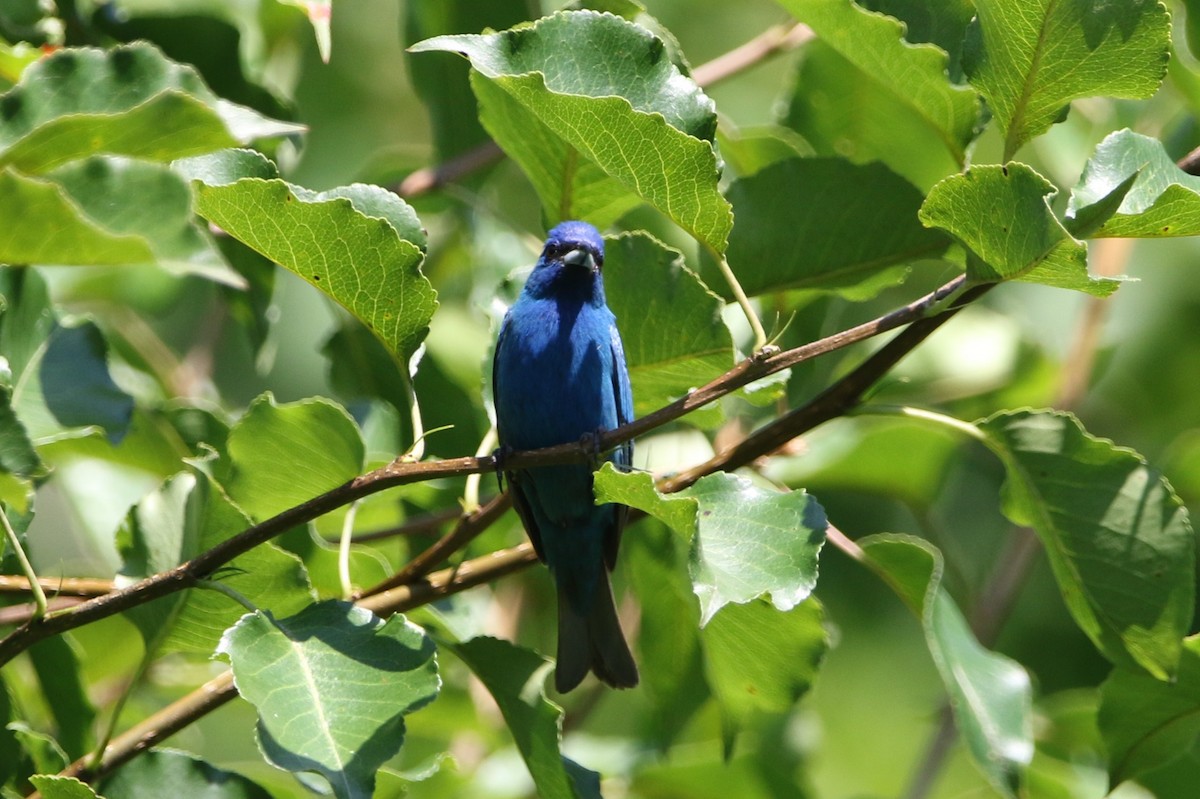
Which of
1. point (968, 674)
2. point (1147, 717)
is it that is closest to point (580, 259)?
point (968, 674)

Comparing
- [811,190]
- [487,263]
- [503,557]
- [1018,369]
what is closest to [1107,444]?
[811,190]

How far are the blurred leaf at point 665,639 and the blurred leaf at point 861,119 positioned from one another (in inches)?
47.6

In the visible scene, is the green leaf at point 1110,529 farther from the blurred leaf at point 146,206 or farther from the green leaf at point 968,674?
the blurred leaf at point 146,206

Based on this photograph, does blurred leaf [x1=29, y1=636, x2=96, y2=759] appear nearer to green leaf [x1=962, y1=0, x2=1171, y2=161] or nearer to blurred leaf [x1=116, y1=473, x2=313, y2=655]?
blurred leaf [x1=116, y1=473, x2=313, y2=655]

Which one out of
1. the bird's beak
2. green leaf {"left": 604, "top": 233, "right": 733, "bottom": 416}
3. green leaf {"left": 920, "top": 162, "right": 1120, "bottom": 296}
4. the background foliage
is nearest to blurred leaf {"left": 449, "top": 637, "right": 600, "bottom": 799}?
the background foliage

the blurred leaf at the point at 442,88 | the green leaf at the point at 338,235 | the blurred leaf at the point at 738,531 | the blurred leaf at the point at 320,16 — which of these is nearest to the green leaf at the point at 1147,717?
the blurred leaf at the point at 738,531

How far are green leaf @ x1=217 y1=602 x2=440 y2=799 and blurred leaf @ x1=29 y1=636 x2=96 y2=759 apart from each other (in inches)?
29.6

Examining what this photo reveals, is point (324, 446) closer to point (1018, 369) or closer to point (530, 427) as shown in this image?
point (530, 427)

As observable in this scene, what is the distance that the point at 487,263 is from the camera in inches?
158

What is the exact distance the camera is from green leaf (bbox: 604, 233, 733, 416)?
2721 millimetres

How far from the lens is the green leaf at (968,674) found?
2.54 m

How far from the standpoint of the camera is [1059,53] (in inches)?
89.8

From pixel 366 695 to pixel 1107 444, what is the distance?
1502 mm

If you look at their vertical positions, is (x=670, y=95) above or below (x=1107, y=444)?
above
